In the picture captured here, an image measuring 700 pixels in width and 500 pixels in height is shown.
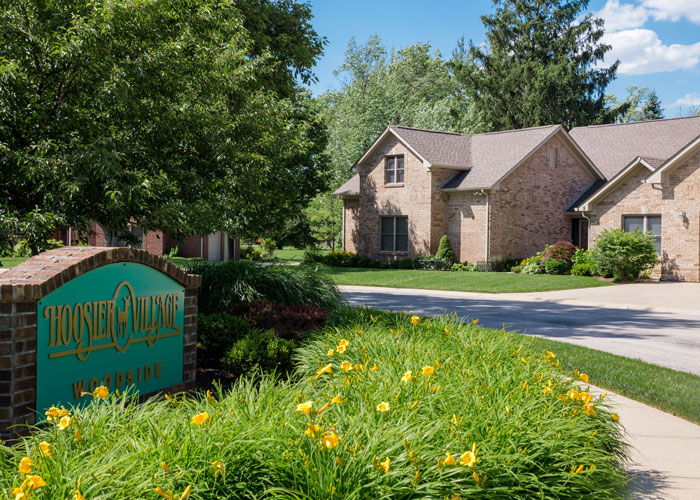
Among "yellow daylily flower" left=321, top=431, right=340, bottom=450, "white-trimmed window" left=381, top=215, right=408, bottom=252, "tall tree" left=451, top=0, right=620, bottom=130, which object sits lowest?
"yellow daylily flower" left=321, top=431, right=340, bottom=450

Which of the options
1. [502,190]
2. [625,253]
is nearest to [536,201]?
[502,190]

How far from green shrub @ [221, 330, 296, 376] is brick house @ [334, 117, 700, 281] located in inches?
925

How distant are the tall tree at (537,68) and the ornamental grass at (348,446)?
44.9 m

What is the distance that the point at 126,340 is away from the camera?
511cm

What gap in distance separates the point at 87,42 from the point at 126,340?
4.33 metres

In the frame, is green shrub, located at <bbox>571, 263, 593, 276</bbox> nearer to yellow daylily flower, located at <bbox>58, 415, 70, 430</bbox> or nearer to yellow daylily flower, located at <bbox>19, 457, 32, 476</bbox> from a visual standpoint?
yellow daylily flower, located at <bbox>58, 415, 70, 430</bbox>

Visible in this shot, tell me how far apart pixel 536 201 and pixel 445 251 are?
5337mm

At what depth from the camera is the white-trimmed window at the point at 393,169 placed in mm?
32656

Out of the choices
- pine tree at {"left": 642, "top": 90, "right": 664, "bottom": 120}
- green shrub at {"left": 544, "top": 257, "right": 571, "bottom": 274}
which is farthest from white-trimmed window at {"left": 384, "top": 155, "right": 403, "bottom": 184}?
pine tree at {"left": 642, "top": 90, "right": 664, "bottom": 120}

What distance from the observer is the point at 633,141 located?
34125 millimetres

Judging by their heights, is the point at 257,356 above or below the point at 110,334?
below

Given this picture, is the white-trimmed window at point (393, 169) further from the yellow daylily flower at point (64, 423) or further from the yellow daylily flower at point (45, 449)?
the yellow daylily flower at point (45, 449)

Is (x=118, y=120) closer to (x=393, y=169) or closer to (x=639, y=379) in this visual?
(x=639, y=379)

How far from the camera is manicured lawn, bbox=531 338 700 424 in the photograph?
22.5 feet
